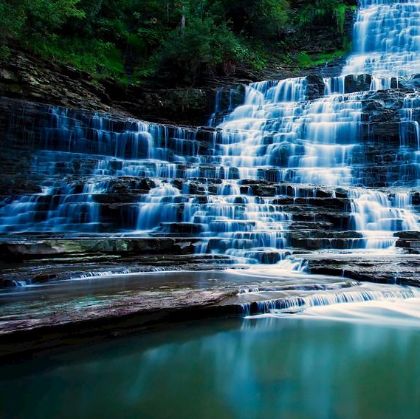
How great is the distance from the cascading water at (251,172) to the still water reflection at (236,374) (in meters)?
4.56

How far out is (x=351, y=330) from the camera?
5.52 meters

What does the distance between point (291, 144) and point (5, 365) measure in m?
17.0

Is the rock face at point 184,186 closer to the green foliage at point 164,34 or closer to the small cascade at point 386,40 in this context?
the green foliage at point 164,34

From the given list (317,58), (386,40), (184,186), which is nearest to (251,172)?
(184,186)

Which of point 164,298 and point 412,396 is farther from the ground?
point 164,298

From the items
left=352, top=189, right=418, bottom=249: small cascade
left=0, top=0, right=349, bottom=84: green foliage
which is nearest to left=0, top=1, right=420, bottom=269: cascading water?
left=352, top=189, right=418, bottom=249: small cascade

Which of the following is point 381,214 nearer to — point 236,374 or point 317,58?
point 236,374

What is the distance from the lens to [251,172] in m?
16.9

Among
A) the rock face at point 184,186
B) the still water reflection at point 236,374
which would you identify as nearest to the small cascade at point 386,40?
the rock face at point 184,186

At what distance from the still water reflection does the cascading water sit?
456 centimetres

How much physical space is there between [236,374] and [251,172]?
13176 mm

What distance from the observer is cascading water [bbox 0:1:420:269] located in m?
12.0

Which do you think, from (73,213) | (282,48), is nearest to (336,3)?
(282,48)

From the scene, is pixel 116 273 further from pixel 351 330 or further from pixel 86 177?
pixel 86 177
